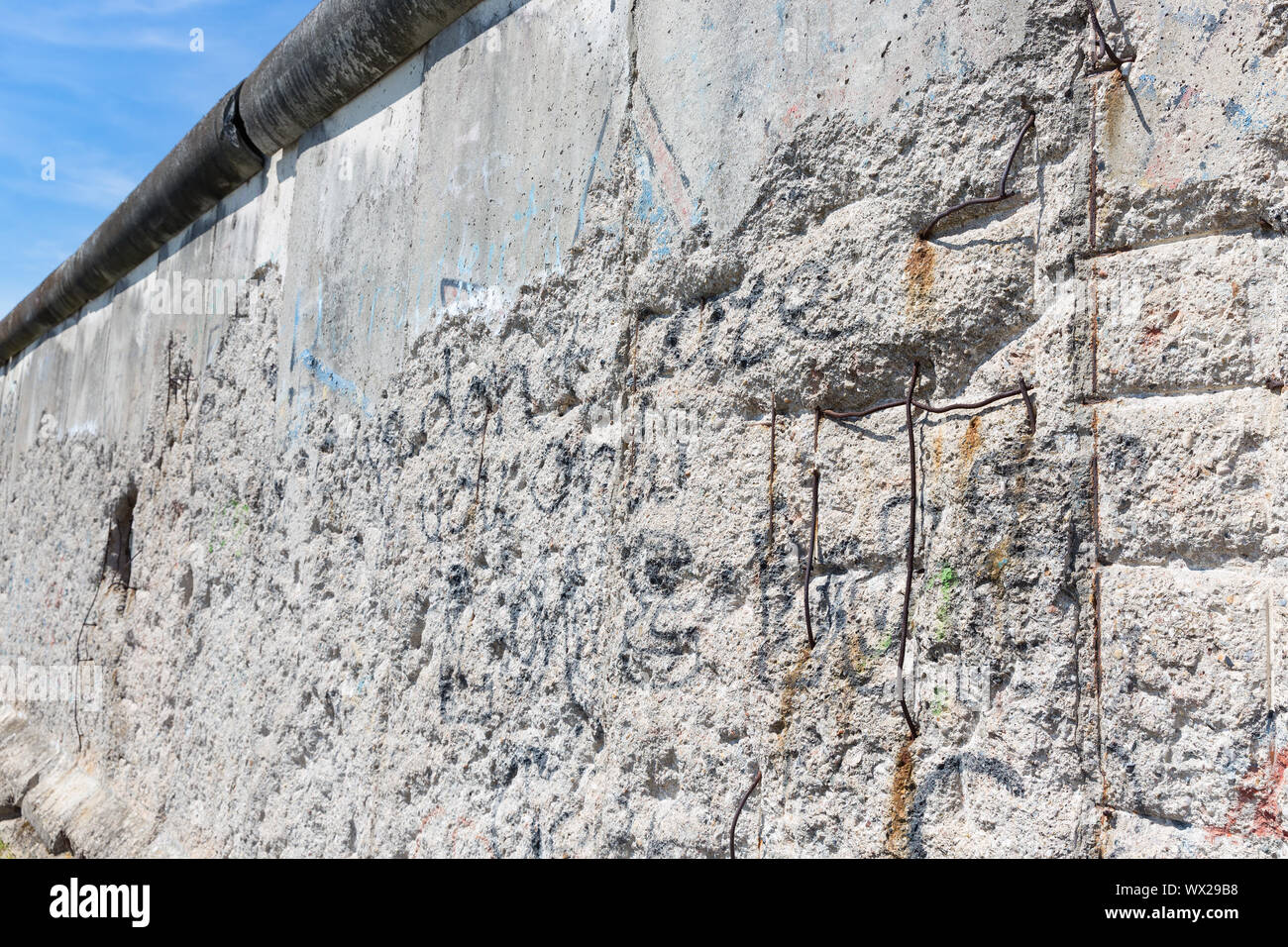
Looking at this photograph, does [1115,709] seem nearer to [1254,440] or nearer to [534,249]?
[1254,440]

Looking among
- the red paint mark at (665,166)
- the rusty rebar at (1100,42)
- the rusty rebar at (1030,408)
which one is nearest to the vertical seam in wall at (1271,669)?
the rusty rebar at (1030,408)

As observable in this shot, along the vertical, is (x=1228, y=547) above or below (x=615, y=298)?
below

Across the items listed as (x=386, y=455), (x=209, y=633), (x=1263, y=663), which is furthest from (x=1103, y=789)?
(x=209, y=633)

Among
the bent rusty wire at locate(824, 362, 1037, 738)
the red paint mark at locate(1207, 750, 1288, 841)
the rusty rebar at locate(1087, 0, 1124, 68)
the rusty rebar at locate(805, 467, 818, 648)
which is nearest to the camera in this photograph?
the red paint mark at locate(1207, 750, 1288, 841)

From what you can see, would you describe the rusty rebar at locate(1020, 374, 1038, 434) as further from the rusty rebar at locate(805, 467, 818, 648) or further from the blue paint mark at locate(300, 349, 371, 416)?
the blue paint mark at locate(300, 349, 371, 416)

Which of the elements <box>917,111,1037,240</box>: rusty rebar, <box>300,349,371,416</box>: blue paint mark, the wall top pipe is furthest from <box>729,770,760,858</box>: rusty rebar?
the wall top pipe

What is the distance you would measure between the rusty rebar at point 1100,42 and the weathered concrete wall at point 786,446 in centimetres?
2

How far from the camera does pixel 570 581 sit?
1.87 m

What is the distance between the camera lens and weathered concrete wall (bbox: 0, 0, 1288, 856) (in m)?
1.11

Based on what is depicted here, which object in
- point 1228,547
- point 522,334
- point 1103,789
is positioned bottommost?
point 1103,789

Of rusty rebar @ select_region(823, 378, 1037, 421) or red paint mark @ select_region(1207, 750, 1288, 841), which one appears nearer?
red paint mark @ select_region(1207, 750, 1288, 841)

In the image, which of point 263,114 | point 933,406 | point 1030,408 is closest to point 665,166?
point 933,406

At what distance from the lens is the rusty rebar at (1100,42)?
1.19 meters
